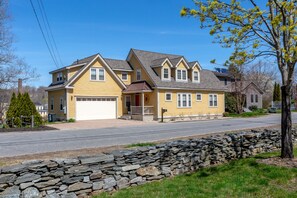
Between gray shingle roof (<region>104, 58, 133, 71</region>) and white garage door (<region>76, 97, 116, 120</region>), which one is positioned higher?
gray shingle roof (<region>104, 58, 133, 71</region>)

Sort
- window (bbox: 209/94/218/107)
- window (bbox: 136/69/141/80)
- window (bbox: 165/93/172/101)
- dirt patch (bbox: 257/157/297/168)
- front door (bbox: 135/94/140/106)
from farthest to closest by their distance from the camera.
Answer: window (bbox: 209/94/218/107) < window (bbox: 136/69/141/80) < front door (bbox: 135/94/140/106) < window (bbox: 165/93/172/101) < dirt patch (bbox: 257/157/297/168)

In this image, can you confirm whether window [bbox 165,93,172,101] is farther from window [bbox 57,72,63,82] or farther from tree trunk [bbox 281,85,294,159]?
tree trunk [bbox 281,85,294,159]

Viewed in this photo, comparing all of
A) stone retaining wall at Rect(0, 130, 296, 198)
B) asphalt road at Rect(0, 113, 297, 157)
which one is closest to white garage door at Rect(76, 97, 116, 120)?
asphalt road at Rect(0, 113, 297, 157)

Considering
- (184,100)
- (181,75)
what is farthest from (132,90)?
(181,75)

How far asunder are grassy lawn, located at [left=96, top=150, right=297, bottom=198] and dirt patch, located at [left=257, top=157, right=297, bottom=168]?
14.1 inches

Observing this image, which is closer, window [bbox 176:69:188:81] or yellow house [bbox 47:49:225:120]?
yellow house [bbox 47:49:225:120]

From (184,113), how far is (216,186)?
2500 centimetres

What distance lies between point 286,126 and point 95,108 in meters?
22.1

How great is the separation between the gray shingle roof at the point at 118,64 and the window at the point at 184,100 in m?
6.81

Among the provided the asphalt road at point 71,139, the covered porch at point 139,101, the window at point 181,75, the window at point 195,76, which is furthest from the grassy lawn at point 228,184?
the window at point 195,76

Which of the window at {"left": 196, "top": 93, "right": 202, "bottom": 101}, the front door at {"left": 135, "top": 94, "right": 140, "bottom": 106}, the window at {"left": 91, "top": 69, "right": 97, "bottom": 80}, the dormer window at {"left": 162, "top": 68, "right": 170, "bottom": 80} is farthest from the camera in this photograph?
the window at {"left": 196, "top": 93, "right": 202, "bottom": 101}

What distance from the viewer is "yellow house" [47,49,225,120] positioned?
26.8m

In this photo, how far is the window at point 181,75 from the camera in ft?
102

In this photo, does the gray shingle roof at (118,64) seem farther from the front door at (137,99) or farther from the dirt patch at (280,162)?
the dirt patch at (280,162)
